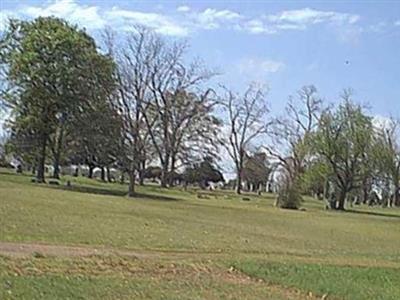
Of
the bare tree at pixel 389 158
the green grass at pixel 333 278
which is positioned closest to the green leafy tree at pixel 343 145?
the bare tree at pixel 389 158

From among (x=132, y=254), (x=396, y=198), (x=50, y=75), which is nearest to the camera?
(x=132, y=254)

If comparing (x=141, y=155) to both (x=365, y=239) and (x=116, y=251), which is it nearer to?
(x=365, y=239)

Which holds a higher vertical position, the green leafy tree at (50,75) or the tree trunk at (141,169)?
the green leafy tree at (50,75)

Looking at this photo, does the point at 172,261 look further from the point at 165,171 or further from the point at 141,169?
the point at 165,171

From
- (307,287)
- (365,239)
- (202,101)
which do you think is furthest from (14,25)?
(307,287)

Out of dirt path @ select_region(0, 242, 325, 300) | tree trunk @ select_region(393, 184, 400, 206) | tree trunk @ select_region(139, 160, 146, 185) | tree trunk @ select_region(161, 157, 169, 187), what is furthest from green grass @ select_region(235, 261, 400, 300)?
tree trunk @ select_region(393, 184, 400, 206)

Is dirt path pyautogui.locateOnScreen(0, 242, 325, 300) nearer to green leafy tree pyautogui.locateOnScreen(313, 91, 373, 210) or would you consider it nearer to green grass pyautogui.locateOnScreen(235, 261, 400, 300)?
green grass pyautogui.locateOnScreen(235, 261, 400, 300)

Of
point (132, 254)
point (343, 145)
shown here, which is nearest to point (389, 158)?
point (343, 145)

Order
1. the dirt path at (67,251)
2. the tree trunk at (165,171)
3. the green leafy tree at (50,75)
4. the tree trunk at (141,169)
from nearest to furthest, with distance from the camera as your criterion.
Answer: the dirt path at (67,251) < the green leafy tree at (50,75) < the tree trunk at (141,169) < the tree trunk at (165,171)

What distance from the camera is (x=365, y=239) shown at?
36.8 metres

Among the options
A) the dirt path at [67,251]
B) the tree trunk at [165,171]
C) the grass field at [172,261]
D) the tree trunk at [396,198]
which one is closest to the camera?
the grass field at [172,261]

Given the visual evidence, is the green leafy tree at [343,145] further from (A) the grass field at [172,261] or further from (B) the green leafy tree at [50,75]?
(A) the grass field at [172,261]

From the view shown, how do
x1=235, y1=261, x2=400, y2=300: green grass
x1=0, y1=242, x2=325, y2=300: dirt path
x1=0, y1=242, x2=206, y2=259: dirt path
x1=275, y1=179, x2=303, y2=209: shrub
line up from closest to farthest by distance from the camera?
x1=0, y1=242, x2=325, y2=300: dirt path
x1=235, y1=261, x2=400, y2=300: green grass
x1=0, y1=242, x2=206, y2=259: dirt path
x1=275, y1=179, x2=303, y2=209: shrub

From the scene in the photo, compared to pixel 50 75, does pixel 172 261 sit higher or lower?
lower
